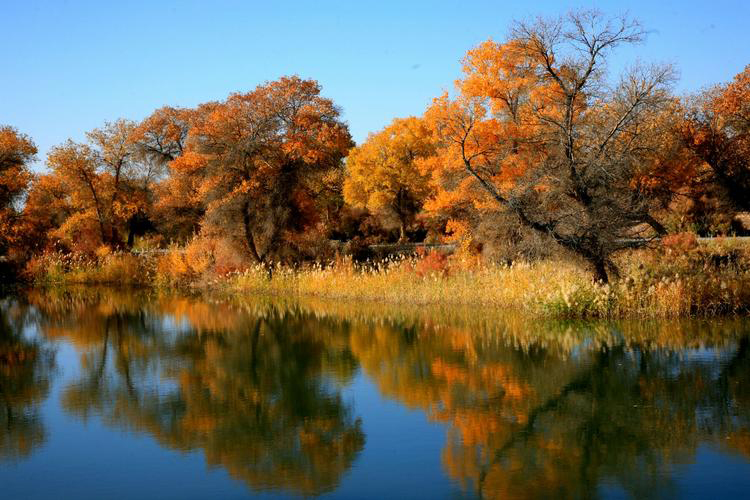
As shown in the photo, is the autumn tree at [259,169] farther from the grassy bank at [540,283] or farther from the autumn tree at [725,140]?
the autumn tree at [725,140]

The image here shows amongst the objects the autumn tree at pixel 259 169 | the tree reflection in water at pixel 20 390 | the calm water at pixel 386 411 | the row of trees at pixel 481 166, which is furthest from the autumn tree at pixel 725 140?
the tree reflection in water at pixel 20 390

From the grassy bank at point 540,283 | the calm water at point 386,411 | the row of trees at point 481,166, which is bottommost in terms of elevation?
the calm water at point 386,411

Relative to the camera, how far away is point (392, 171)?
53.1 metres

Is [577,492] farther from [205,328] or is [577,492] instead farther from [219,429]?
[205,328]

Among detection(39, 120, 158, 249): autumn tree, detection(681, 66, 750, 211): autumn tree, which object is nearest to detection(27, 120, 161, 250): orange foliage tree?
detection(39, 120, 158, 249): autumn tree

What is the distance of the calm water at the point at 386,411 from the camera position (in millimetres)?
8703

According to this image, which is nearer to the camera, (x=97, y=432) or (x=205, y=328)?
(x=97, y=432)

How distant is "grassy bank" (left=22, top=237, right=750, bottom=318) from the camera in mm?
18625

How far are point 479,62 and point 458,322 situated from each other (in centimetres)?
1678

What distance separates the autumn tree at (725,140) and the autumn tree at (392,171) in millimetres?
17751

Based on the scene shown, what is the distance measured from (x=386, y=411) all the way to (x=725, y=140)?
3352 cm

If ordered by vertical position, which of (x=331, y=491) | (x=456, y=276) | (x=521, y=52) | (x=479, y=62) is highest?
(x=479, y=62)

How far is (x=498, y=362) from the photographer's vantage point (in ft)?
49.3

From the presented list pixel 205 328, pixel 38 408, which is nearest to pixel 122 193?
pixel 205 328
